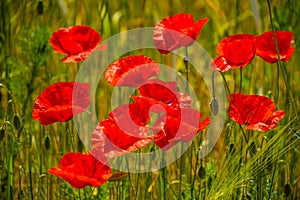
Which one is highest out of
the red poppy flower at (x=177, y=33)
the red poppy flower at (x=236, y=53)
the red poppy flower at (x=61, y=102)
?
the red poppy flower at (x=177, y=33)

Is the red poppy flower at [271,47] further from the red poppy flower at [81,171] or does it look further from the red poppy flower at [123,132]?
the red poppy flower at [81,171]

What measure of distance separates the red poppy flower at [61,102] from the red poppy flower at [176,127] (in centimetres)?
15

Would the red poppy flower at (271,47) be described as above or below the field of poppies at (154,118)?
above

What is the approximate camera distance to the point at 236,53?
121 cm

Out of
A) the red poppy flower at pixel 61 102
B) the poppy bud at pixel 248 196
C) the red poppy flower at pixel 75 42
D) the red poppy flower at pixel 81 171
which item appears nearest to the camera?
the red poppy flower at pixel 81 171

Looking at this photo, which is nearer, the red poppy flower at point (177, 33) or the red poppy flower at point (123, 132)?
the red poppy flower at point (123, 132)

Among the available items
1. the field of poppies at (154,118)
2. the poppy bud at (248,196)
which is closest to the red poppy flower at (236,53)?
the field of poppies at (154,118)

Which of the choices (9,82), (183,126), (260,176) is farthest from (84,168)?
(9,82)

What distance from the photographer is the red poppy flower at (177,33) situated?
4.10 ft

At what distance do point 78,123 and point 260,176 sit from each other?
0.45 meters

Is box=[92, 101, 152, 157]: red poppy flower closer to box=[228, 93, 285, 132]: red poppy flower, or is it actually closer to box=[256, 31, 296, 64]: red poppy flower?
box=[228, 93, 285, 132]: red poppy flower

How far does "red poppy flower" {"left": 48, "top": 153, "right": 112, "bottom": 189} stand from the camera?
A: 99 cm

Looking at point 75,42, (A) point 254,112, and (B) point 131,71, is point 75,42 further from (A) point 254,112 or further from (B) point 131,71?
(A) point 254,112

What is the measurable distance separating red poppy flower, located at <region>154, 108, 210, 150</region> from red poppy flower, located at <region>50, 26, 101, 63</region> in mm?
318
